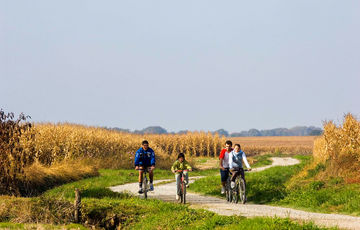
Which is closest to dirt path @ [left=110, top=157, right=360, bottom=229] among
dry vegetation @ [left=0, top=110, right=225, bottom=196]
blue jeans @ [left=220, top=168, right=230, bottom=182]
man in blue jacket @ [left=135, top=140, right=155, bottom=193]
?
blue jeans @ [left=220, top=168, right=230, bottom=182]

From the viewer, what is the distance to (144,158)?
61.0ft

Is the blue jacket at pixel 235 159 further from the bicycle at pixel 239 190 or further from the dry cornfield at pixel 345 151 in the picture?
the dry cornfield at pixel 345 151

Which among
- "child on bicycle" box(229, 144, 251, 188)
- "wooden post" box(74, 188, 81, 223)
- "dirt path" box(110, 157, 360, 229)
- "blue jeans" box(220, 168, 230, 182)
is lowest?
"dirt path" box(110, 157, 360, 229)

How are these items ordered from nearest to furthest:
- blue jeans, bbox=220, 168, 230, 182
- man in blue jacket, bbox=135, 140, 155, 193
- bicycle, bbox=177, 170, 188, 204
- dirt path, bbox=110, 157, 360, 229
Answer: dirt path, bbox=110, 157, 360, 229 < bicycle, bbox=177, 170, 188, 204 < man in blue jacket, bbox=135, 140, 155, 193 < blue jeans, bbox=220, 168, 230, 182

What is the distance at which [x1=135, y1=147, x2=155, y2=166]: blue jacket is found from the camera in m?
18.5

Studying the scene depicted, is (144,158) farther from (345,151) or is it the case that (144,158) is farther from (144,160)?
(345,151)

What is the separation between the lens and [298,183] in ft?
72.5

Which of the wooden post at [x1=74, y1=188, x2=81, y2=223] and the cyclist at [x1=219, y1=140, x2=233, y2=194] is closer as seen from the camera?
the wooden post at [x1=74, y1=188, x2=81, y2=223]

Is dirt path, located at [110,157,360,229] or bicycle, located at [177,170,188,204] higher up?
bicycle, located at [177,170,188,204]

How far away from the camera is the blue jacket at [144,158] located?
18484 mm

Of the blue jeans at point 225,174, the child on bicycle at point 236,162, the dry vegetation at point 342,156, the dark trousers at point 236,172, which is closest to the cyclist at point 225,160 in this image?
the blue jeans at point 225,174

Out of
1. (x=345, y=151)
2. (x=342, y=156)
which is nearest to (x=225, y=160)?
(x=342, y=156)

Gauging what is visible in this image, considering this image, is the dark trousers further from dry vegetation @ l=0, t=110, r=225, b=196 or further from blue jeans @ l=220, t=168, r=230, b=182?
dry vegetation @ l=0, t=110, r=225, b=196

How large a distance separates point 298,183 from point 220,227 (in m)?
10.8
